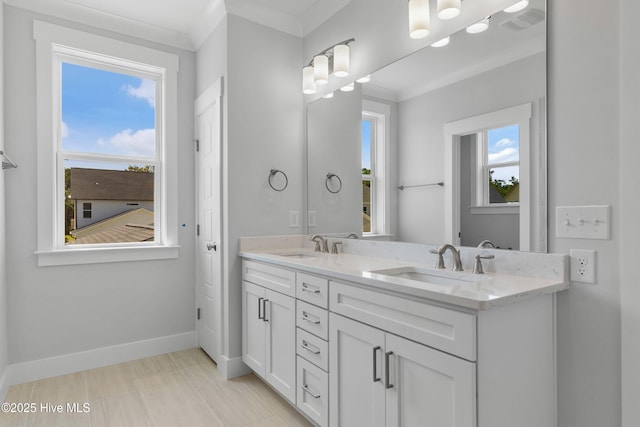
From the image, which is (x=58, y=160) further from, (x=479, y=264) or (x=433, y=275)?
(x=479, y=264)

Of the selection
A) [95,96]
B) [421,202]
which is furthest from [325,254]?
[95,96]

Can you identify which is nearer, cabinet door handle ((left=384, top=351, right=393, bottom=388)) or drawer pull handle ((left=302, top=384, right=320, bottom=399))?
cabinet door handle ((left=384, top=351, right=393, bottom=388))

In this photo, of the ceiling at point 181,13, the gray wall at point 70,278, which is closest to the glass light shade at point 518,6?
the ceiling at point 181,13

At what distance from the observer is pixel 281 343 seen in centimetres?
218

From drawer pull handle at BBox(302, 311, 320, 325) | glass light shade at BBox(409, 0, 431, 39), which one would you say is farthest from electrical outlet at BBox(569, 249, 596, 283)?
glass light shade at BBox(409, 0, 431, 39)

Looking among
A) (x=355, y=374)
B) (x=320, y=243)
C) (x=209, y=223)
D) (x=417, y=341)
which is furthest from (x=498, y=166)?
(x=209, y=223)

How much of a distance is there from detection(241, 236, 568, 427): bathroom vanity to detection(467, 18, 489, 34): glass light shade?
3.36ft

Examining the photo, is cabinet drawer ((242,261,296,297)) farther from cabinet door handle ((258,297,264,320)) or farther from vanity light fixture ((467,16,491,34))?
vanity light fixture ((467,16,491,34))

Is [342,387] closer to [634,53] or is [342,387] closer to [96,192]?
[634,53]

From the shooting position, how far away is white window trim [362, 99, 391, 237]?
225 centimetres

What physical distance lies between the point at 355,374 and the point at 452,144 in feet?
3.93

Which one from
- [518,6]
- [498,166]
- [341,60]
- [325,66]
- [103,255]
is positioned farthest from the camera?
→ [103,255]

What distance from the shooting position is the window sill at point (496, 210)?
1596 mm

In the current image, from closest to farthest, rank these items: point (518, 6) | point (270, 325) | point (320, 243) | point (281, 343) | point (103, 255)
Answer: point (518, 6) < point (281, 343) < point (270, 325) < point (320, 243) < point (103, 255)
